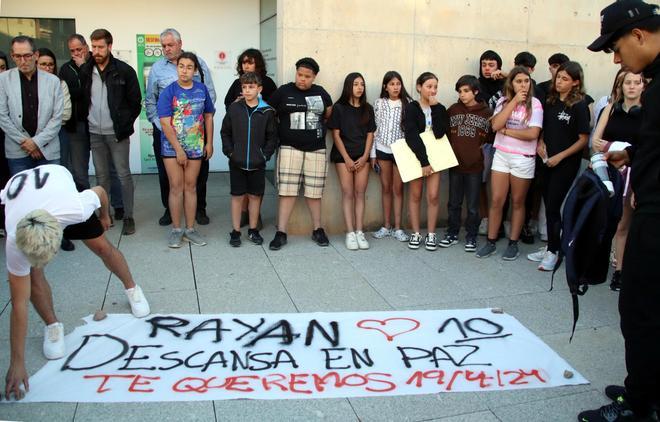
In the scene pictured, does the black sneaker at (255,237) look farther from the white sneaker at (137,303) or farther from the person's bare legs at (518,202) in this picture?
the person's bare legs at (518,202)

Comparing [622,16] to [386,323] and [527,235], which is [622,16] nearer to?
[386,323]

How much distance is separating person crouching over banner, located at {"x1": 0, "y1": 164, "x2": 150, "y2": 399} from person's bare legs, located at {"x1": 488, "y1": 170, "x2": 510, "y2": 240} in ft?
12.4

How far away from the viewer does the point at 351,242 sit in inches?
247

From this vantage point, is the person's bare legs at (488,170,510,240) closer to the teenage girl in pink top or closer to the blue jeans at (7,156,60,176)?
the teenage girl in pink top

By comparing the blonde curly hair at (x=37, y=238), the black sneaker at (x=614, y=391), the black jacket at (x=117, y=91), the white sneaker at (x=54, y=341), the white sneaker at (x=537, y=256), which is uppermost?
the black jacket at (x=117, y=91)

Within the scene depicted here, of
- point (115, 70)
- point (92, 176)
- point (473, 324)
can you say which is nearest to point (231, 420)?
point (473, 324)

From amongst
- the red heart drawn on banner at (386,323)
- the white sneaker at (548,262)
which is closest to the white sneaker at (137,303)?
the red heart drawn on banner at (386,323)

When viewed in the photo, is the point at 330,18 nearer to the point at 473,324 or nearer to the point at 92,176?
the point at 473,324

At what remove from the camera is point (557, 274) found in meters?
5.70

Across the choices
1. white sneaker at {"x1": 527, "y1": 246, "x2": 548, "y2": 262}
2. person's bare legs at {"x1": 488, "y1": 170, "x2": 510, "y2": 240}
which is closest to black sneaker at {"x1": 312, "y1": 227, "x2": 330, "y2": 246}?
person's bare legs at {"x1": 488, "y1": 170, "x2": 510, "y2": 240}

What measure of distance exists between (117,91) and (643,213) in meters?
5.27

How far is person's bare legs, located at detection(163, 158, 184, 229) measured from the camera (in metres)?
6.01

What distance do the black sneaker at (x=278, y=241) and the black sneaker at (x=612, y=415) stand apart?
350 cm

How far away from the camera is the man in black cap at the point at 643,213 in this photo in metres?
2.84
